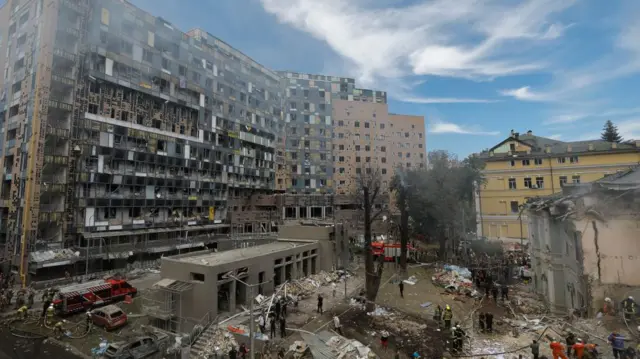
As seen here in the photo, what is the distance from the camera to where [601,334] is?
15.3 m

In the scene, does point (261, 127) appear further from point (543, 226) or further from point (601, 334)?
A: point (601, 334)

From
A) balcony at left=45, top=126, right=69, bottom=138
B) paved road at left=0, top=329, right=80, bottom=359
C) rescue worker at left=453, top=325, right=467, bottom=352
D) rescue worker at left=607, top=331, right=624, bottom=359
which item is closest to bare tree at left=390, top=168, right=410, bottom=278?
rescue worker at left=453, top=325, right=467, bottom=352

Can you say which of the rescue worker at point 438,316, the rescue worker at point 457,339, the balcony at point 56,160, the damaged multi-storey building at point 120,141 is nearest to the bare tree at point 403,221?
the rescue worker at point 438,316

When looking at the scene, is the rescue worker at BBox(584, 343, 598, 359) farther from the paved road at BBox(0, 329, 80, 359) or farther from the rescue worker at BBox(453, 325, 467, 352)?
the paved road at BBox(0, 329, 80, 359)

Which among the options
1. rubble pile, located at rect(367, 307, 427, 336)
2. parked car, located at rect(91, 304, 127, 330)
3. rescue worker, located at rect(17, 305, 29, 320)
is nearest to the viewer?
rubble pile, located at rect(367, 307, 427, 336)

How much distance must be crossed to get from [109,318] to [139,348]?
5908 millimetres

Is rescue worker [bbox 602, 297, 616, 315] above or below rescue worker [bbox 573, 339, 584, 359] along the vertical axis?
above

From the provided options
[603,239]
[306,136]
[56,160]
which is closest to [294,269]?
[603,239]

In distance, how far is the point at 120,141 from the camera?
4159 cm

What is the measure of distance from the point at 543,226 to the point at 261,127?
4950 centimetres

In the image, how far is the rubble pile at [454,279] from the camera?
28656mm

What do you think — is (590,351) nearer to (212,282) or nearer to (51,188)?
(212,282)

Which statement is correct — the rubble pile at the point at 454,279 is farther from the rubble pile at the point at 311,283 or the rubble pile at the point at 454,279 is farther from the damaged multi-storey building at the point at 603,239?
the damaged multi-storey building at the point at 603,239

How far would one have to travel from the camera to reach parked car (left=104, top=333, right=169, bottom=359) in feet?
55.4
